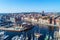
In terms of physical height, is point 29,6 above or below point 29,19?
above

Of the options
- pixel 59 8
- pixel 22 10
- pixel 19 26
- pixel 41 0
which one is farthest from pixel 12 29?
pixel 59 8

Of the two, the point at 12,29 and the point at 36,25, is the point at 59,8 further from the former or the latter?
the point at 12,29

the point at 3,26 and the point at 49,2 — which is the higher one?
the point at 49,2

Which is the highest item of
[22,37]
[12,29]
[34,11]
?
[34,11]
